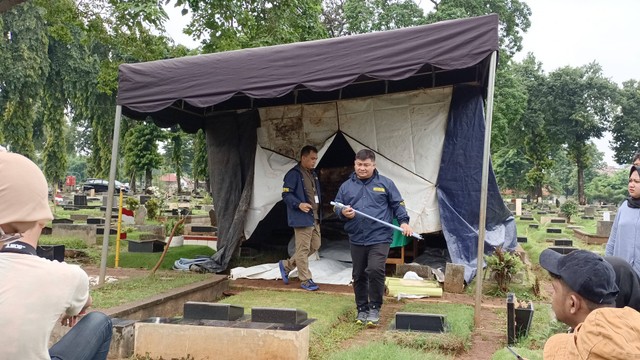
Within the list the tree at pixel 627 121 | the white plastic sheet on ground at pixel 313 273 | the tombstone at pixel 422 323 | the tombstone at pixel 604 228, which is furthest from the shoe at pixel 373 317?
the tree at pixel 627 121

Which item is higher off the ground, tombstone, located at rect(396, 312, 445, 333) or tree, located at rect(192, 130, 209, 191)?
tree, located at rect(192, 130, 209, 191)

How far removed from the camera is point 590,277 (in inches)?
76.7

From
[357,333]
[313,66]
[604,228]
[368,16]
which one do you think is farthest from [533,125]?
[357,333]

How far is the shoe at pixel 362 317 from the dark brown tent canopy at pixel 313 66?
2.41 meters

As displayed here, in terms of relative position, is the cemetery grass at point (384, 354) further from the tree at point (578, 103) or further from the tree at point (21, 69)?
the tree at point (578, 103)

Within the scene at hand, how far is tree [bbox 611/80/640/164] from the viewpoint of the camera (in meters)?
33.0

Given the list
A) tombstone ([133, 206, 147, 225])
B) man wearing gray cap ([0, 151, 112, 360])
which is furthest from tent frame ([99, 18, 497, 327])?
tombstone ([133, 206, 147, 225])

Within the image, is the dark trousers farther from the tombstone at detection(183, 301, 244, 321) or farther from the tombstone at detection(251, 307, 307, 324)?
the tombstone at detection(183, 301, 244, 321)

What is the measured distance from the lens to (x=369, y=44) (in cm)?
565

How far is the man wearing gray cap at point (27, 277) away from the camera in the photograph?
1.77 metres

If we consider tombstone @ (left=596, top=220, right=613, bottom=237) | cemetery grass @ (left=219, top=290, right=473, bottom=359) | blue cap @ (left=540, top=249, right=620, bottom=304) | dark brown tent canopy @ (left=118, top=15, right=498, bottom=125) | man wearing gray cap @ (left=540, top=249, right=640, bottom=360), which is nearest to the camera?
man wearing gray cap @ (left=540, top=249, right=640, bottom=360)

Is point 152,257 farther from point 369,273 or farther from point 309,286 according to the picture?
point 369,273

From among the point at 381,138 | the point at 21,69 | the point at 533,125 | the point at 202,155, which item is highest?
the point at 533,125

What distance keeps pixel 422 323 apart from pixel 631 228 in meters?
1.85
